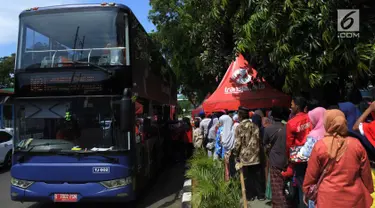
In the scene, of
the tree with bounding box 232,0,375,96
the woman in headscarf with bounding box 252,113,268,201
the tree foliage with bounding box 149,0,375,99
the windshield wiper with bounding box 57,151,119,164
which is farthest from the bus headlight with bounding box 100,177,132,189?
the tree with bounding box 232,0,375,96

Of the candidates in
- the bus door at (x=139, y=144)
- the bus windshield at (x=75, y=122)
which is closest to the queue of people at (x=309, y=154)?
the bus door at (x=139, y=144)

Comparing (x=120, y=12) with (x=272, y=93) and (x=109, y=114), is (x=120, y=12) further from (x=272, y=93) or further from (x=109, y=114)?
(x=272, y=93)

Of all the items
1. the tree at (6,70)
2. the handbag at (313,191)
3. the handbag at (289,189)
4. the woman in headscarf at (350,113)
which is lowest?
the handbag at (289,189)

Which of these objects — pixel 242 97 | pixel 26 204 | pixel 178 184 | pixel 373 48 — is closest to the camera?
pixel 373 48

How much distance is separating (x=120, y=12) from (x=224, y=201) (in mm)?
4180

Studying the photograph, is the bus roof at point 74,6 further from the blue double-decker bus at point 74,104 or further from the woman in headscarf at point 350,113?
the woman in headscarf at point 350,113

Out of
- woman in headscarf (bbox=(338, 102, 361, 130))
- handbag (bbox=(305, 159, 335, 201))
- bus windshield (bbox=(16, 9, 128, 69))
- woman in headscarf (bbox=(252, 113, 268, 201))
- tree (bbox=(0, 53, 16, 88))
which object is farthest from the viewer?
tree (bbox=(0, 53, 16, 88))

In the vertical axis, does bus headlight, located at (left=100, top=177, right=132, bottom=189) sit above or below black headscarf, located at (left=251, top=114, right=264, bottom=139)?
below

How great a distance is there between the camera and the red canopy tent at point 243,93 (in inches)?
339

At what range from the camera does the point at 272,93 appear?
8.70 m

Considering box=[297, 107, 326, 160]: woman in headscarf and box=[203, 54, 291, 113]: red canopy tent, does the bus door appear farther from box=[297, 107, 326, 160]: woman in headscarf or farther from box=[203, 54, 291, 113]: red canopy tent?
box=[297, 107, 326, 160]: woman in headscarf

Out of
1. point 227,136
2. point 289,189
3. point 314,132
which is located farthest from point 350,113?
point 227,136

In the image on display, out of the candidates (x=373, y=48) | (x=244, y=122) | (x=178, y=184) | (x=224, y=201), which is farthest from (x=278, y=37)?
(x=178, y=184)

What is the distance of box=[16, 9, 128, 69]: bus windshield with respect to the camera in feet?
23.5
